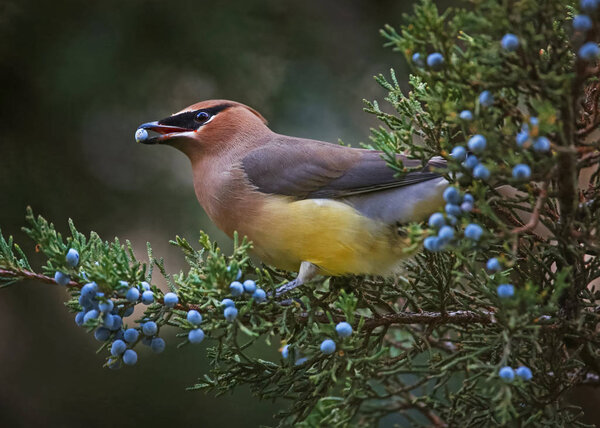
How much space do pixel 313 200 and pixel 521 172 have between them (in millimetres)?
1306

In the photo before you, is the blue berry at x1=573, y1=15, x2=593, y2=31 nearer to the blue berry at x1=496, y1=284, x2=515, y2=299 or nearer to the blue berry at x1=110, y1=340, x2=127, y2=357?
the blue berry at x1=496, y1=284, x2=515, y2=299

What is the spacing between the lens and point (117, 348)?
246 cm

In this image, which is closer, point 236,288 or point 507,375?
point 507,375

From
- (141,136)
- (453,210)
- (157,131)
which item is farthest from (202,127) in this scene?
(453,210)

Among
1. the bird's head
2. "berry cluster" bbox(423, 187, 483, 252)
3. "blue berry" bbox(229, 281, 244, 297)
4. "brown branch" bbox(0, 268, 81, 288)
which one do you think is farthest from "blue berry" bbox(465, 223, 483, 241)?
the bird's head

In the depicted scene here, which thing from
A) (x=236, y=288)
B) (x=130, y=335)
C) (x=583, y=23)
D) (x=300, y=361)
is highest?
(x=583, y=23)

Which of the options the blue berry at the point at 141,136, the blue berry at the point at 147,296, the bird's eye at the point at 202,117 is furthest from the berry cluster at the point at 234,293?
the bird's eye at the point at 202,117

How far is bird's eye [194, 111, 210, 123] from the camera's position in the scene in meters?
3.62

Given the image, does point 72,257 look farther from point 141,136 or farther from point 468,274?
point 468,274

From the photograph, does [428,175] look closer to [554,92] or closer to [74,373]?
[554,92]

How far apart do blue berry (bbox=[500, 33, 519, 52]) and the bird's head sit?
1851 mm

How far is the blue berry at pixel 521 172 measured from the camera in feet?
6.64

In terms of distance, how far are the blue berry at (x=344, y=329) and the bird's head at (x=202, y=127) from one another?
1.47 metres

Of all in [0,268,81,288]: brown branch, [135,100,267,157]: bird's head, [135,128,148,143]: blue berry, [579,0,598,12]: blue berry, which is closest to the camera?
[579,0,598,12]: blue berry
